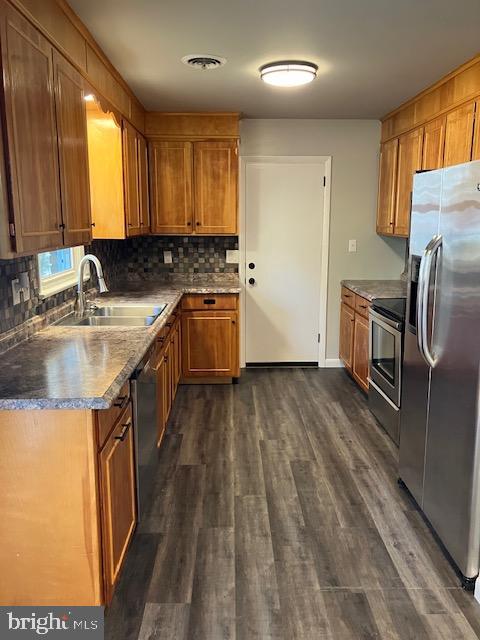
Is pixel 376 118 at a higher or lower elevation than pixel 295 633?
higher

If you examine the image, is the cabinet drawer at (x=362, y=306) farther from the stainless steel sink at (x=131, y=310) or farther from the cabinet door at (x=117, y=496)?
the cabinet door at (x=117, y=496)

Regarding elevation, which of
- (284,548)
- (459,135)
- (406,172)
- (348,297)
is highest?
(459,135)

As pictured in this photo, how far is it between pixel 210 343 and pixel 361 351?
1329 millimetres

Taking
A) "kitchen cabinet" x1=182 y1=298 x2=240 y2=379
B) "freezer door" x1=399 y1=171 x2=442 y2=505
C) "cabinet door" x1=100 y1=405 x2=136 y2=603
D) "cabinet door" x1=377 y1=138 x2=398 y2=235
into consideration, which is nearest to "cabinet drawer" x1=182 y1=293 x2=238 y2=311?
"kitchen cabinet" x1=182 y1=298 x2=240 y2=379

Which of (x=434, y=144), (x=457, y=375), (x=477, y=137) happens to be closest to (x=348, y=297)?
(x=434, y=144)

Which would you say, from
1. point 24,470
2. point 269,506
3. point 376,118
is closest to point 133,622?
point 24,470

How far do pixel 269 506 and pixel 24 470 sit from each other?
1419 mm

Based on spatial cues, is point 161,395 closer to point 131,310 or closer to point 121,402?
point 131,310

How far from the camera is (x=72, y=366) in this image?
78.9 inches

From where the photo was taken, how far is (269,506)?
2.69 m

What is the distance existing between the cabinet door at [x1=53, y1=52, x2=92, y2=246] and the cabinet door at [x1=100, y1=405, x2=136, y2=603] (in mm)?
935

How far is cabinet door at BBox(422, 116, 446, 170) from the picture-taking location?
3.53 meters

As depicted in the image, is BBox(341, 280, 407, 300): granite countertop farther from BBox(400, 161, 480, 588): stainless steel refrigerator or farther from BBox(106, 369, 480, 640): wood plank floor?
BBox(400, 161, 480, 588): stainless steel refrigerator

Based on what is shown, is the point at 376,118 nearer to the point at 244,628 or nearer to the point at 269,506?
the point at 269,506
